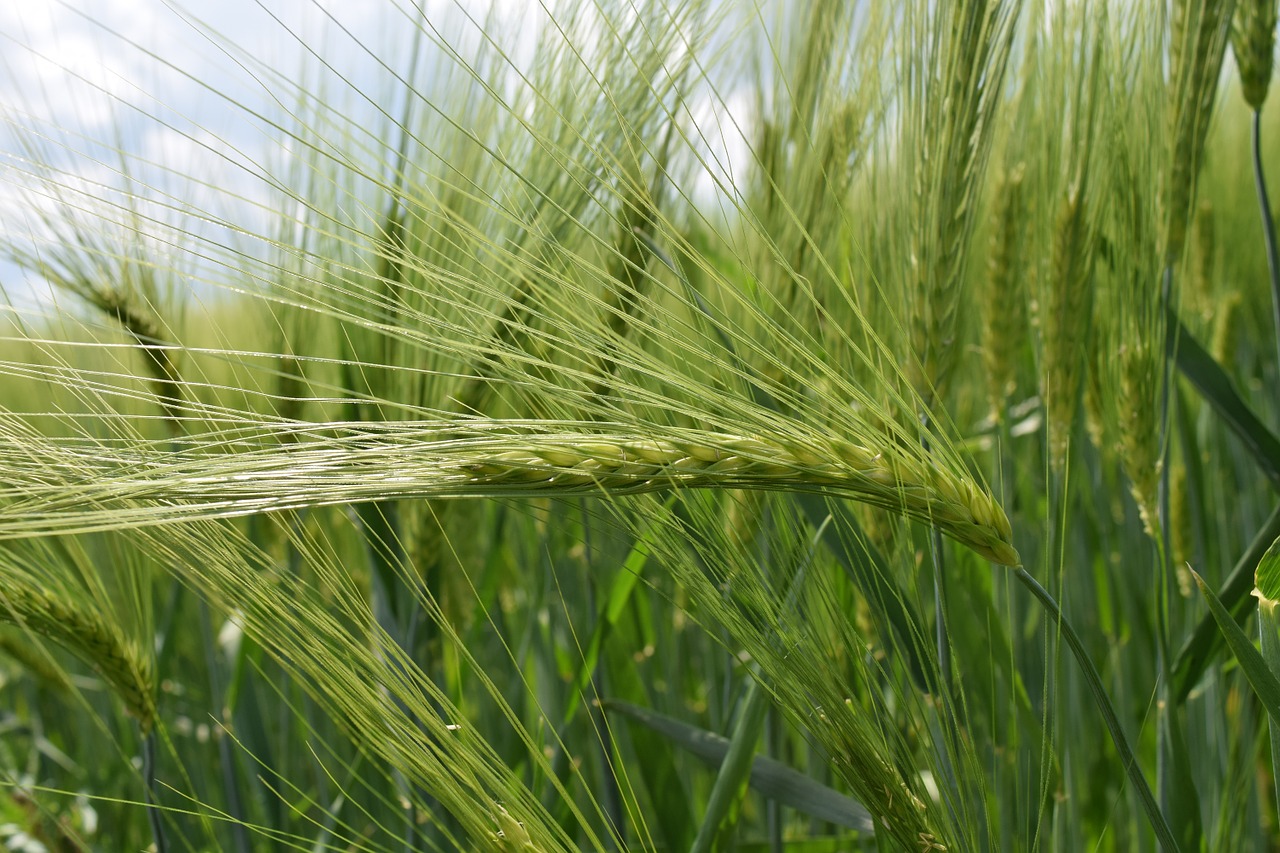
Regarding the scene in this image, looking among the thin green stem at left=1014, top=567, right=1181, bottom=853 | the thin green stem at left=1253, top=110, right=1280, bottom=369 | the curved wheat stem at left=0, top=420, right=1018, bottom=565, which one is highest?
the thin green stem at left=1253, top=110, right=1280, bottom=369

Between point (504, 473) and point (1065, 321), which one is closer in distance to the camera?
point (504, 473)

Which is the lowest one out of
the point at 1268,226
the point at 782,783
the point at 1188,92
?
the point at 782,783

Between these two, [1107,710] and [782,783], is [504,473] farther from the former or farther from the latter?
[782,783]

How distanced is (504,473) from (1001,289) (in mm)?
767

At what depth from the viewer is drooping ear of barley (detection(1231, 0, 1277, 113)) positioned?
979mm

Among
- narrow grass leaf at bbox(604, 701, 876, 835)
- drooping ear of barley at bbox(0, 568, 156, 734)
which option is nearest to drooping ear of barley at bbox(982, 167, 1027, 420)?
narrow grass leaf at bbox(604, 701, 876, 835)

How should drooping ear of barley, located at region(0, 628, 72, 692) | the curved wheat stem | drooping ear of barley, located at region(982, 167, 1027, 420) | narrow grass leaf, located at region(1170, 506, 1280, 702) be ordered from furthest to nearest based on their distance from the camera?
drooping ear of barley, located at region(0, 628, 72, 692)
drooping ear of barley, located at region(982, 167, 1027, 420)
narrow grass leaf, located at region(1170, 506, 1280, 702)
the curved wheat stem

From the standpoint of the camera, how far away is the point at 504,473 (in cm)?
50

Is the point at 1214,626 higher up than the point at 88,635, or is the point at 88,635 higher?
the point at 1214,626

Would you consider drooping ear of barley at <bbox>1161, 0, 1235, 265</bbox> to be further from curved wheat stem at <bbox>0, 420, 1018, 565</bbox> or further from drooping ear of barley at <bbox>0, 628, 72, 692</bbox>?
drooping ear of barley at <bbox>0, 628, 72, 692</bbox>

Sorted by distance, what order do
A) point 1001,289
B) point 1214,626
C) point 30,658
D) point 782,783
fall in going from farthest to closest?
point 30,658 < point 1001,289 < point 782,783 < point 1214,626

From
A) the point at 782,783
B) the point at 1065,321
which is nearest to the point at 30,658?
the point at 782,783

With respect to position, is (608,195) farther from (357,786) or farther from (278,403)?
(357,786)

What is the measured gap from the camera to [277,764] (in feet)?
4.72
